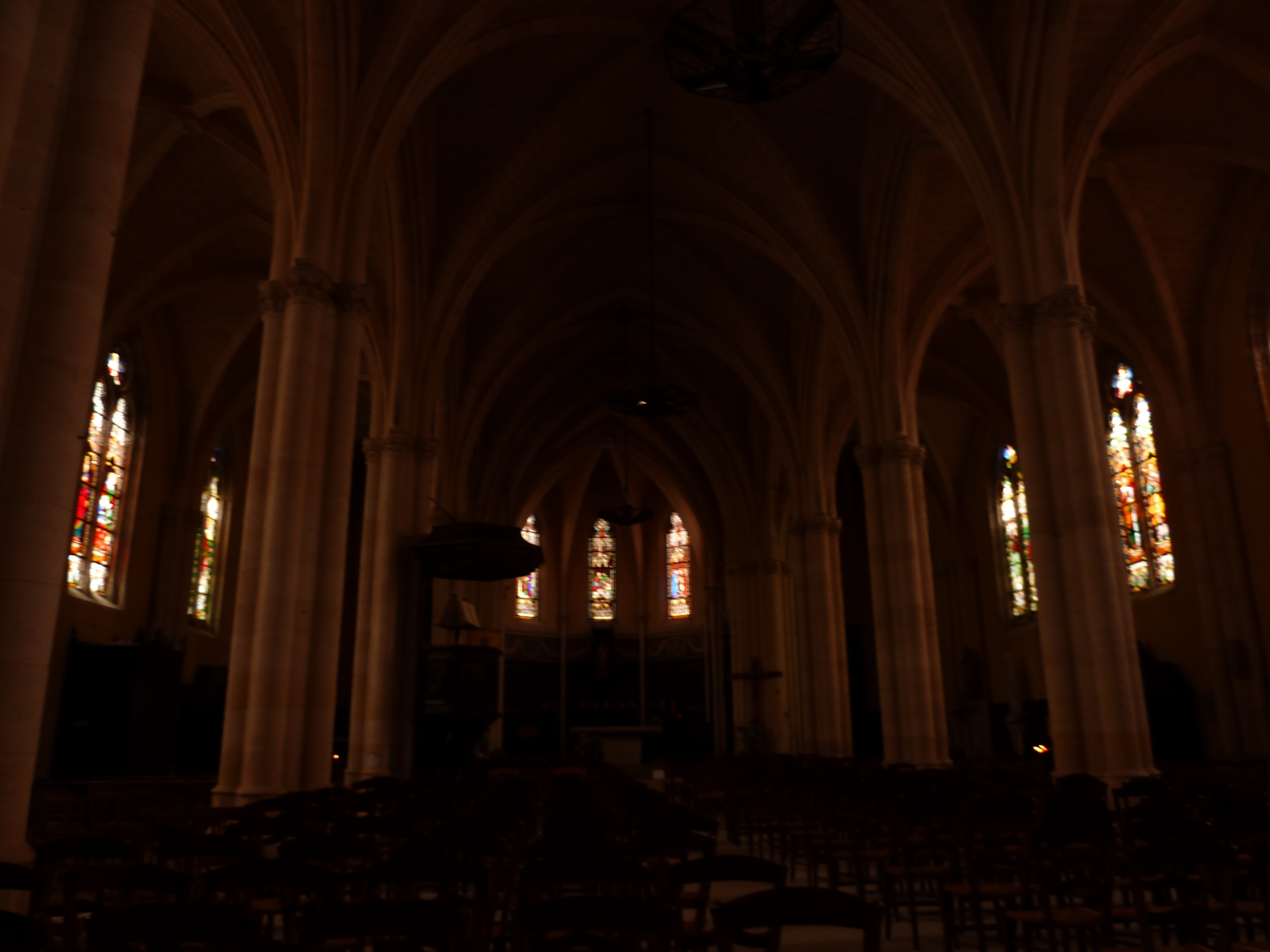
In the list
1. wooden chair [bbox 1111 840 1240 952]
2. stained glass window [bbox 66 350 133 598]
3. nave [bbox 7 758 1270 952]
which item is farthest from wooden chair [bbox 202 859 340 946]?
stained glass window [bbox 66 350 133 598]

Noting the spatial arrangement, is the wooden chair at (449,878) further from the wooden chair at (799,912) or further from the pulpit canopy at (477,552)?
the pulpit canopy at (477,552)

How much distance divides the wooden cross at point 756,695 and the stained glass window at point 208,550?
16.0m

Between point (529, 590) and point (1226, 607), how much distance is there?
2966 cm

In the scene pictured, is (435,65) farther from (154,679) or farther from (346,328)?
(154,679)

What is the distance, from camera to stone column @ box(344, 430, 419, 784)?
17.3m

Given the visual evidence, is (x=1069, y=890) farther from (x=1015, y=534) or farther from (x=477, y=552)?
(x=1015, y=534)

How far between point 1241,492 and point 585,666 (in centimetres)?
2843

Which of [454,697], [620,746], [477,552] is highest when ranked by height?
[477,552]

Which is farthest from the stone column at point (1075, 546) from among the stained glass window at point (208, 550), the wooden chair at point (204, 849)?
the stained glass window at point (208, 550)

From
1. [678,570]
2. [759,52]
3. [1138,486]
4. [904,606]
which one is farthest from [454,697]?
[678,570]

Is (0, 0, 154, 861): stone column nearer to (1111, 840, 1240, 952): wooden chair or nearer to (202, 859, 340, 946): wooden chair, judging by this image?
(202, 859, 340, 946): wooden chair

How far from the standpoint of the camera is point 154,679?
22.8 metres

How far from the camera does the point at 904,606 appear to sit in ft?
65.1

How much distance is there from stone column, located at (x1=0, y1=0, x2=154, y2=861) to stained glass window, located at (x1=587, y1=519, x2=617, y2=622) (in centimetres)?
4038
